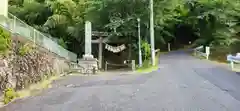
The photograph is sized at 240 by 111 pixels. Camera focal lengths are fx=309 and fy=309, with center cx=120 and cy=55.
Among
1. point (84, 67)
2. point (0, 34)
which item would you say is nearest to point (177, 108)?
point (0, 34)

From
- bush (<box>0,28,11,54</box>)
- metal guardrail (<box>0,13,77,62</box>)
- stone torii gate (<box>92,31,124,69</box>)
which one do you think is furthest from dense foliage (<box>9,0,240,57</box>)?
bush (<box>0,28,11,54</box>)

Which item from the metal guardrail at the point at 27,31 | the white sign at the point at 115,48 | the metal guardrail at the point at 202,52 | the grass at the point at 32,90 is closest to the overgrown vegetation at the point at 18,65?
the grass at the point at 32,90

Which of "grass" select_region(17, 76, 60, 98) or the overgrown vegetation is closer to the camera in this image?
the overgrown vegetation

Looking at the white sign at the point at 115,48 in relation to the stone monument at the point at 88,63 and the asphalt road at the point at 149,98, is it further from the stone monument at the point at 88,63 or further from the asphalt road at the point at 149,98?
the asphalt road at the point at 149,98

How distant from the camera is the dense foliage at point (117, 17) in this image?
28594 mm

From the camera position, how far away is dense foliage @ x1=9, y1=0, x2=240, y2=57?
2859 centimetres

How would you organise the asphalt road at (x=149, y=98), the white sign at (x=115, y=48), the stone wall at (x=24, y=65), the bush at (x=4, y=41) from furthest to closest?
the white sign at (x=115, y=48), the stone wall at (x=24, y=65), the bush at (x=4, y=41), the asphalt road at (x=149, y=98)

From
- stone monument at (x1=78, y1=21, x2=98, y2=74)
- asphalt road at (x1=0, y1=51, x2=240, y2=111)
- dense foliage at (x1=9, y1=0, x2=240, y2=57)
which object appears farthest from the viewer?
dense foliage at (x1=9, y1=0, x2=240, y2=57)

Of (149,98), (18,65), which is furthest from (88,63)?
(149,98)

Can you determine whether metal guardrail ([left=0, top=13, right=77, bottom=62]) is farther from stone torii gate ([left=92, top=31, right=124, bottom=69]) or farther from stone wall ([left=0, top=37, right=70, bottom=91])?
stone torii gate ([left=92, top=31, right=124, bottom=69])

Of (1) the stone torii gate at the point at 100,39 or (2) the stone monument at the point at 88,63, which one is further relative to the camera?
(1) the stone torii gate at the point at 100,39

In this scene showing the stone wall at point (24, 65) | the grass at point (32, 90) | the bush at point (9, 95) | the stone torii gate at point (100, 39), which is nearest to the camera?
the bush at point (9, 95)

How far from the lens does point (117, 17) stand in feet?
95.0

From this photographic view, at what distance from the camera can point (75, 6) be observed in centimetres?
3120
